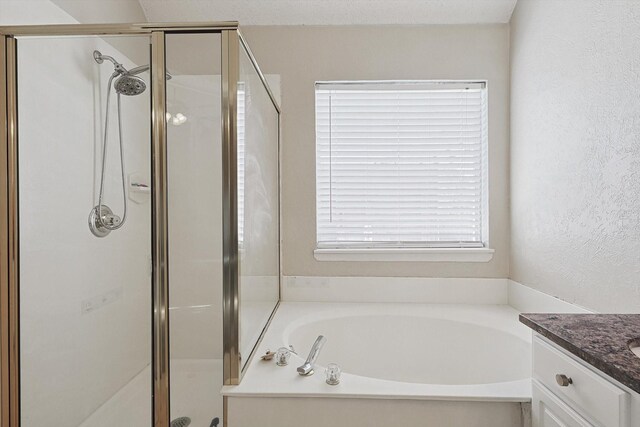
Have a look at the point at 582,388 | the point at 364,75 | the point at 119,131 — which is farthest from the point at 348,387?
the point at 364,75

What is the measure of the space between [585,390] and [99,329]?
4.95 feet

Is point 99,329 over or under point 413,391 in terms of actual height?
over

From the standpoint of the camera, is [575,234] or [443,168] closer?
[575,234]

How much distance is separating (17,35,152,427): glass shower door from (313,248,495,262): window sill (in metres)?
1.25

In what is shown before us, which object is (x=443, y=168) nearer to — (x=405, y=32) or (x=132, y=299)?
(x=405, y=32)

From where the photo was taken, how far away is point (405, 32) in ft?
7.64

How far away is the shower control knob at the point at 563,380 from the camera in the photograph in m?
0.93

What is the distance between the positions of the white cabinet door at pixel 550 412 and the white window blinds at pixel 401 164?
1307 millimetres

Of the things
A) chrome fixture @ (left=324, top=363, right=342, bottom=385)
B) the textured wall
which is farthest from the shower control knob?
chrome fixture @ (left=324, top=363, right=342, bottom=385)

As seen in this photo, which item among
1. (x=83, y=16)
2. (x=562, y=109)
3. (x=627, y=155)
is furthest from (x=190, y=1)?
(x=627, y=155)

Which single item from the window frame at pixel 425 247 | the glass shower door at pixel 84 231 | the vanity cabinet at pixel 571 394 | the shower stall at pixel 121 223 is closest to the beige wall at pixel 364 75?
the window frame at pixel 425 247

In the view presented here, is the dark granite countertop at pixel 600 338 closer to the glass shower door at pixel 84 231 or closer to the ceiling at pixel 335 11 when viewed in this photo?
the glass shower door at pixel 84 231

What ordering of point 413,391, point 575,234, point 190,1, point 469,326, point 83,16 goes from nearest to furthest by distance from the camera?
point 413,391, point 575,234, point 83,16, point 469,326, point 190,1

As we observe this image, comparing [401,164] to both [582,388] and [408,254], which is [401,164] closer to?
[408,254]
